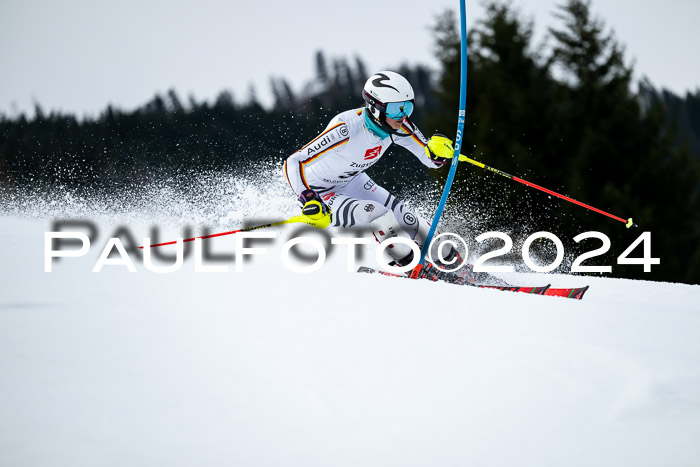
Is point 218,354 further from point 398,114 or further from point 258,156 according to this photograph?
point 258,156

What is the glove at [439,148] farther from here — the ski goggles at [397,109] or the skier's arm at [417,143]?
the ski goggles at [397,109]

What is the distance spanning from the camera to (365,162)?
5.13m

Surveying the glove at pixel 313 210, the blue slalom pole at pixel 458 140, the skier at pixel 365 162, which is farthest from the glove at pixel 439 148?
the glove at pixel 313 210

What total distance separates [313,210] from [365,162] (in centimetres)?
80

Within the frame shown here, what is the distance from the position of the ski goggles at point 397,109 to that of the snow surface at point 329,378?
5.59 feet

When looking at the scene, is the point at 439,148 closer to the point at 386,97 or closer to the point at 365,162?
the point at 365,162

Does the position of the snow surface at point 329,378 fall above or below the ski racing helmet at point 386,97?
below

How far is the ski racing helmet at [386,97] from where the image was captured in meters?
4.76

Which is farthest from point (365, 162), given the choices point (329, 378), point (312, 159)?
point (329, 378)

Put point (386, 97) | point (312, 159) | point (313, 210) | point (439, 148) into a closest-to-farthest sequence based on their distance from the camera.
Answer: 1. point (313, 210)
2. point (386, 97)
3. point (312, 159)
4. point (439, 148)

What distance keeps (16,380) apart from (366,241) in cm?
377

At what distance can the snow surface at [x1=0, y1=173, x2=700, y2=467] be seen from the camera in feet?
7.02

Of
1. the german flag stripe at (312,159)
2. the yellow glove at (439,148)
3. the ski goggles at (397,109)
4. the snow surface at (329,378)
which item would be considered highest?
the ski goggles at (397,109)

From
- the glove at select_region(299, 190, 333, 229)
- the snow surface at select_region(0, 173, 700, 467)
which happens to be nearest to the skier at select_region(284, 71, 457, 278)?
the glove at select_region(299, 190, 333, 229)
